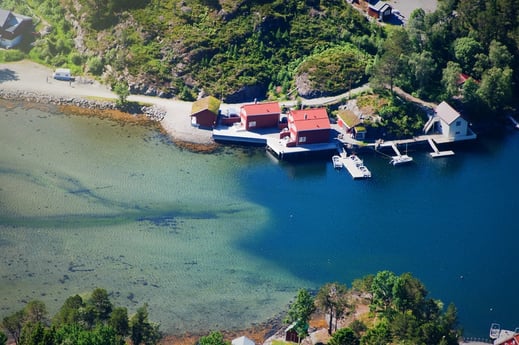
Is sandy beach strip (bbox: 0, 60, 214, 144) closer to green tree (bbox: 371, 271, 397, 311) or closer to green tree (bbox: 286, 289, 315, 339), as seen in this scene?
green tree (bbox: 286, 289, 315, 339)

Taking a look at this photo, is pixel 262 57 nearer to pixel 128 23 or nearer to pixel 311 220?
pixel 128 23

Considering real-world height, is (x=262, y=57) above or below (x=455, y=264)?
above

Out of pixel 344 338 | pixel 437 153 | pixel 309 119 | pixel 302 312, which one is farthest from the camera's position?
pixel 437 153

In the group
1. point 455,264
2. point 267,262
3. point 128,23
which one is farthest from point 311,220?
point 128,23

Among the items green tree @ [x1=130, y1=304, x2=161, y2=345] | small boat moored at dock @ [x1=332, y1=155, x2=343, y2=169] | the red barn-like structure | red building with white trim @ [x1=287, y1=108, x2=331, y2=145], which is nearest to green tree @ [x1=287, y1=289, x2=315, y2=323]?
green tree @ [x1=130, y1=304, x2=161, y2=345]

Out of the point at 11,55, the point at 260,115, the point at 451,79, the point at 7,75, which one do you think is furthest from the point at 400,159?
the point at 11,55

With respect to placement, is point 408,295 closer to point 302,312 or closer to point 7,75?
point 302,312
